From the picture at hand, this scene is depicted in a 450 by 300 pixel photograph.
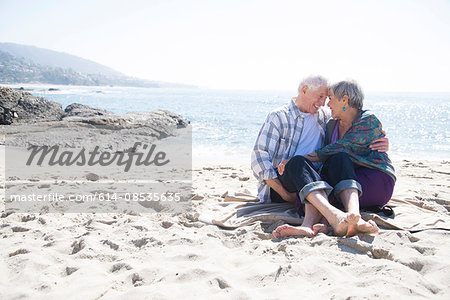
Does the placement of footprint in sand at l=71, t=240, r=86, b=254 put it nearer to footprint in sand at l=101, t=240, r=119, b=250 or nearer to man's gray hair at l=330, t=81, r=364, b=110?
footprint in sand at l=101, t=240, r=119, b=250

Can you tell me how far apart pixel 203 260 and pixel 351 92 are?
1912 mm

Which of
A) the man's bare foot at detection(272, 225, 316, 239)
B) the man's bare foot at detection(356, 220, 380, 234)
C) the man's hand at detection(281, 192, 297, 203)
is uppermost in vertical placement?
the man's bare foot at detection(356, 220, 380, 234)

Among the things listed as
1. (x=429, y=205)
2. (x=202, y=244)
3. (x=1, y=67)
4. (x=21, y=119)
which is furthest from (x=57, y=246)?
(x=1, y=67)

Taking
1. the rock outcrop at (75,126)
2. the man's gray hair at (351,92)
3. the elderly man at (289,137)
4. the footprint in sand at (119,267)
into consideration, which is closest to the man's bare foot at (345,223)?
the elderly man at (289,137)

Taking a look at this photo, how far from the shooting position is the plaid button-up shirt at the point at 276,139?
10.9 feet

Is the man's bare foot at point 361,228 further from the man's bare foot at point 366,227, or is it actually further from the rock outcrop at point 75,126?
the rock outcrop at point 75,126

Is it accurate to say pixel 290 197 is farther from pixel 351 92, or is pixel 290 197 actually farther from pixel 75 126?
pixel 75 126

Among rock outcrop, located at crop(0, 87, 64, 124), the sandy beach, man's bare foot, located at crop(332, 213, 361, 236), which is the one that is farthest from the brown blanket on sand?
rock outcrop, located at crop(0, 87, 64, 124)

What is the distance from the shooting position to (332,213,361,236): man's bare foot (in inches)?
96.6

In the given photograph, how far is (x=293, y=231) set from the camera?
2.68 meters

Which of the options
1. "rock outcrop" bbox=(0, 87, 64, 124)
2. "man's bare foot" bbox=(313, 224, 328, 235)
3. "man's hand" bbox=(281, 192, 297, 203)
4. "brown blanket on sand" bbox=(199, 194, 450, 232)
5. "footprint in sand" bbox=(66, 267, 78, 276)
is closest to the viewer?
"footprint in sand" bbox=(66, 267, 78, 276)

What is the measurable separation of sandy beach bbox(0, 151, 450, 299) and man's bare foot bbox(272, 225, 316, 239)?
0.15 feet

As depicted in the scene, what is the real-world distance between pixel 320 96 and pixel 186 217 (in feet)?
5.64

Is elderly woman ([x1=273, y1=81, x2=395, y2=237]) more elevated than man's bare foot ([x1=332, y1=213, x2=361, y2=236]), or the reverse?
elderly woman ([x1=273, y1=81, x2=395, y2=237])
